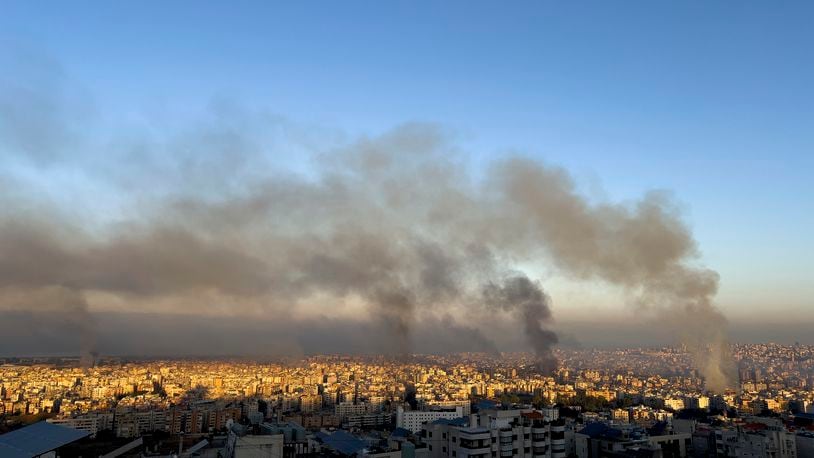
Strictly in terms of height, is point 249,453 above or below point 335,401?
above

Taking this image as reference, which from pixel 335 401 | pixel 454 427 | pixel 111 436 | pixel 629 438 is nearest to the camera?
pixel 454 427

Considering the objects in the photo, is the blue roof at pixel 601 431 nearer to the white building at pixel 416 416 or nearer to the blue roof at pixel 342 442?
the blue roof at pixel 342 442

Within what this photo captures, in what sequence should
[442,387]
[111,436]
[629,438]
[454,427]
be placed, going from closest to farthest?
[454,427]
[629,438]
[111,436]
[442,387]

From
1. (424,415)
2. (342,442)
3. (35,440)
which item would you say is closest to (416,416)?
(424,415)

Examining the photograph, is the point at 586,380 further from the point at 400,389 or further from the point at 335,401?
the point at 335,401

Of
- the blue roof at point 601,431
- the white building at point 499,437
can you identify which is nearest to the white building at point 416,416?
the blue roof at point 601,431

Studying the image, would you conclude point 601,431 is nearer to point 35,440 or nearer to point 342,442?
point 342,442

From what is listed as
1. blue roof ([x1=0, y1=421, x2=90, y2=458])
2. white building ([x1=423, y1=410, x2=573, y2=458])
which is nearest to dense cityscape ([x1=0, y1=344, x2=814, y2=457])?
white building ([x1=423, y1=410, x2=573, y2=458])

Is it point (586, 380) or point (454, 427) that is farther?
point (586, 380)

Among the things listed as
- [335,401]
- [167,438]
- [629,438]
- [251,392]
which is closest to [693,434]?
[629,438]
